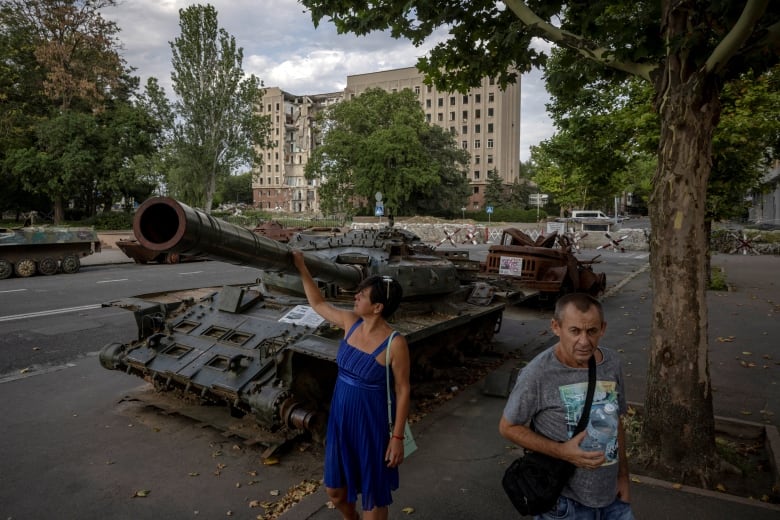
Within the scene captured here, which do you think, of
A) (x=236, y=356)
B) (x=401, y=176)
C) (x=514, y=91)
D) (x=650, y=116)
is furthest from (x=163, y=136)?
(x=514, y=91)

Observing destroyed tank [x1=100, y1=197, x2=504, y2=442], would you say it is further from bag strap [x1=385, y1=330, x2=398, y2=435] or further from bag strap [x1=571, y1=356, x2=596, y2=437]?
bag strap [x1=571, y1=356, x2=596, y2=437]

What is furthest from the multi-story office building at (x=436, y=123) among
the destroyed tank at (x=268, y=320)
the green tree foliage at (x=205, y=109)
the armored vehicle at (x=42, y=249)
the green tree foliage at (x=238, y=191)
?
the destroyed tank at (x=268, y=320)

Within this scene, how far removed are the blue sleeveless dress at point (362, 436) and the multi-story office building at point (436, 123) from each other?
72175 millimetres

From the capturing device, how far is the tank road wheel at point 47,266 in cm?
1819

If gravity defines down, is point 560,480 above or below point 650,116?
below

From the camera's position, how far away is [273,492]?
14.6 ft

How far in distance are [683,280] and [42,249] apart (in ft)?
64.0

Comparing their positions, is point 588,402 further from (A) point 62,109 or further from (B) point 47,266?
(A) point 62,109

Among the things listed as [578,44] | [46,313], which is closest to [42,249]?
[46,313]

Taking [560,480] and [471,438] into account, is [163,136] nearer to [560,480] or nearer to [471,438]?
[471,438]

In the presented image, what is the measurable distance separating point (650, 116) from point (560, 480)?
10.5 metres

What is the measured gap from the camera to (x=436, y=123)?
3297 inches

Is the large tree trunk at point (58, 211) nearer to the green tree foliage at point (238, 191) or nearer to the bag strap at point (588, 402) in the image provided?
the bag strap at point (588, 402)

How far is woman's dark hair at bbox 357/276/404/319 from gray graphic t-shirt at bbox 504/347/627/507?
1.08m
